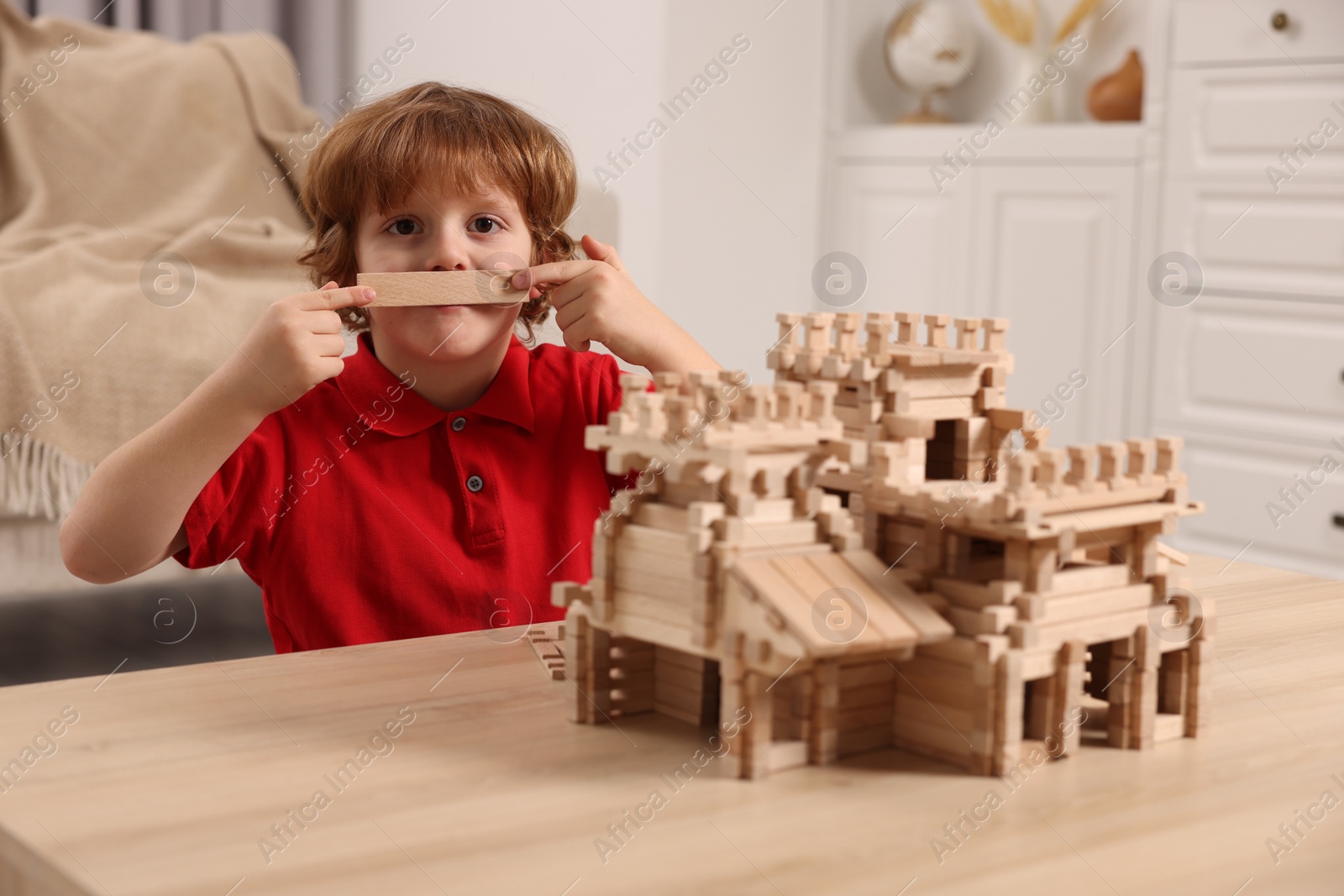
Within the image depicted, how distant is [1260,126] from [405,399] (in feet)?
6.49

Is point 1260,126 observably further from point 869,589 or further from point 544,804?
point 544,804

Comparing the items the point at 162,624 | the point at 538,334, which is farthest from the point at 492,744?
the point at 162,624

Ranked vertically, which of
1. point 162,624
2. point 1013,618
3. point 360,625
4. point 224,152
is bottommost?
point 162,624

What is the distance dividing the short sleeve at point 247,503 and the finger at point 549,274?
9.6 inches

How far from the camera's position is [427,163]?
1.08 metres

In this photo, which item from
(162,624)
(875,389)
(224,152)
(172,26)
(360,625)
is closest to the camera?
(875,389)

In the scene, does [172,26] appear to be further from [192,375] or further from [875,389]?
[875,389]

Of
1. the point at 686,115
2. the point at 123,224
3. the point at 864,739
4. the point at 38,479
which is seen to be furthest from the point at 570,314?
the point at 686,115

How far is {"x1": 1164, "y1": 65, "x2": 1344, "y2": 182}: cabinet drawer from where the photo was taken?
2.41 m

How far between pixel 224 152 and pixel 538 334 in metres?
0.84

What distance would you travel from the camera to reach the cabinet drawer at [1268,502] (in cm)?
245

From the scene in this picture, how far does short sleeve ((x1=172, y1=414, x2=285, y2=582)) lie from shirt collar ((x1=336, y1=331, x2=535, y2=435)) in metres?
0.07

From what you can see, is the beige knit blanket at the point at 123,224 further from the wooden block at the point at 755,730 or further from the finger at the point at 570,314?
the wooden block at the point at 755,730

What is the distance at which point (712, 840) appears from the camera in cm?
55
